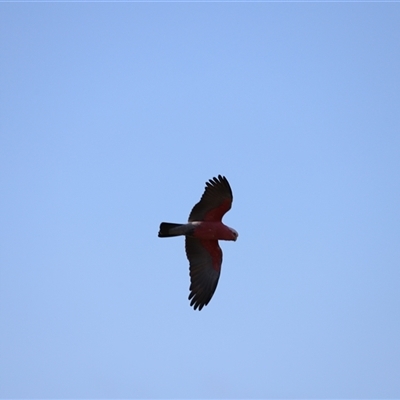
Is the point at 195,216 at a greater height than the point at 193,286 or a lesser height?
greater

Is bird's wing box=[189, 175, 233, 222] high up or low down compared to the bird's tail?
up

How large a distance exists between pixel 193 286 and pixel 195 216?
2585 mm

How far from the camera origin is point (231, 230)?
86.5ft

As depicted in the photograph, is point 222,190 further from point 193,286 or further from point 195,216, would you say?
point 193,286

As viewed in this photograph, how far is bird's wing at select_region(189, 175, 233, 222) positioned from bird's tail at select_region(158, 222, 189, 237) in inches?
22.0

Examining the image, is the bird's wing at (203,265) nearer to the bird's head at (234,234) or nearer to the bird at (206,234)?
the bird at (206,234)

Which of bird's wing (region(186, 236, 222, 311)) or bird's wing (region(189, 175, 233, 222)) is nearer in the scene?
bird's wing (region(189, 175, 233, 222))

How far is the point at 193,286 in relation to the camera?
88.3 ft

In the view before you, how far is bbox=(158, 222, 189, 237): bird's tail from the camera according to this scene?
84.9 ft

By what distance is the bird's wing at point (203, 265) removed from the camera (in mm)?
26953

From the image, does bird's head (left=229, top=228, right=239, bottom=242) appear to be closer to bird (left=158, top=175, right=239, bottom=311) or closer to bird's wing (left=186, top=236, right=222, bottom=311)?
bird (left=158, top=175, right=239, bottom=311)

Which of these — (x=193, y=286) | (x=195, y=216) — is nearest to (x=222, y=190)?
(x=195, y=216)

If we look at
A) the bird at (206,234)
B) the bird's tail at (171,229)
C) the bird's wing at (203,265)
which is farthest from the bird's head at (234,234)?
the bird's tail at (171,229)

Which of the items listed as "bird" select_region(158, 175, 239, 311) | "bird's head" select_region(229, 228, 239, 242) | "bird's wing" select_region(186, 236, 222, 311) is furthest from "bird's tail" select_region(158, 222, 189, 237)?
"bird's head" select_region(229, 228, 239, 242)
